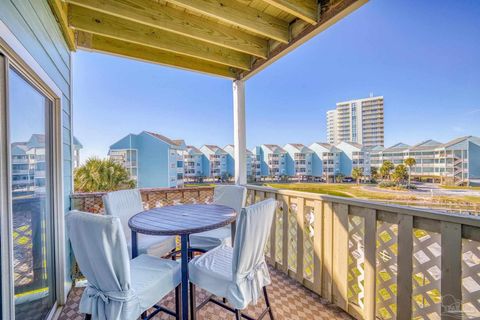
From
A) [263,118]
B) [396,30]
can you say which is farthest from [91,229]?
[263,118]

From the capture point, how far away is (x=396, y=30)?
356 cm

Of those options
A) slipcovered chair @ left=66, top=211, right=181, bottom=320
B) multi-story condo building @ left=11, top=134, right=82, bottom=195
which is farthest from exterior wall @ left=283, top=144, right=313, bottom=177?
multi-story condo building @ left=11, top=134, right=82, bottom=195

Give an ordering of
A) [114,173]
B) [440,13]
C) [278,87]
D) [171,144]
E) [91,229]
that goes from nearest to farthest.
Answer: [91,229]
[440,13]
[114,173]
[278,87]
[171,144]

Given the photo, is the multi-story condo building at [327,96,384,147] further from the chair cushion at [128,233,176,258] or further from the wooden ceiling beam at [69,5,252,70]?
the chair cushion at [128,233,176,258]

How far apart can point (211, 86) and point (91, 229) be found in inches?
358

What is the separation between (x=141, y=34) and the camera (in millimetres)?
2252

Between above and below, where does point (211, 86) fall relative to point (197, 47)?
above

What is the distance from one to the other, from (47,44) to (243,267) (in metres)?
2.25

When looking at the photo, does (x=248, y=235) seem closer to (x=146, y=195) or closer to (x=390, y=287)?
(x=390, y=287)

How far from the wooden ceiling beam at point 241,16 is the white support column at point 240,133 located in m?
1.08

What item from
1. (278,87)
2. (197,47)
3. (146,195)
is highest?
(278,87)

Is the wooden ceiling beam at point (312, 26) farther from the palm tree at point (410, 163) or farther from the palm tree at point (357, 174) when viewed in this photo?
the palm tree at point (357, 174)

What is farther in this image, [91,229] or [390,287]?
[390,287]

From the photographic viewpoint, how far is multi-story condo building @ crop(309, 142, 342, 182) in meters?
4.17
